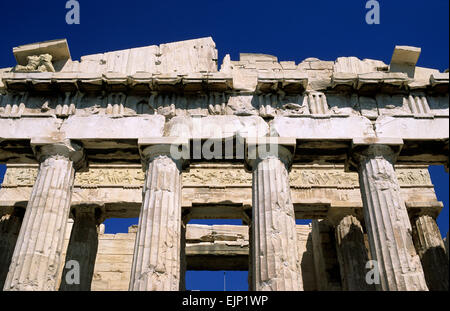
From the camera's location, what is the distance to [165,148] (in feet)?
49.6

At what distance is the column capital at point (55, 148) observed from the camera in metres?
15.2

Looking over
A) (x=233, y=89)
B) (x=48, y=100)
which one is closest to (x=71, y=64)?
(x=48, y=100)

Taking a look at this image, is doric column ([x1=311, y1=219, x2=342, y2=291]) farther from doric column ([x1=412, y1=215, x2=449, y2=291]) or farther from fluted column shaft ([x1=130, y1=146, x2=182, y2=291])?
fluted column shaft ([x1=130, y1=146, x2=182, y2=291])

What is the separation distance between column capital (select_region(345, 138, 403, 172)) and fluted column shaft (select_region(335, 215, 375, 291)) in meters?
4.35

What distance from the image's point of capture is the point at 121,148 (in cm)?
1580

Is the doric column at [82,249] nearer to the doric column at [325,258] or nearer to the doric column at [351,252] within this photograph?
the doric column at [325,258]

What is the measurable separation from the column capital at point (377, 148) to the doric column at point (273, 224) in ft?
6.06

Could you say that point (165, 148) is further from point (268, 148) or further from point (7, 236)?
point (7, 236)

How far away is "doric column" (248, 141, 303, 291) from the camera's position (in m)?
12.8

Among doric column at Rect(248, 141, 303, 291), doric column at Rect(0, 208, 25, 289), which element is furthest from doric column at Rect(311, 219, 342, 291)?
doric column at Rect(0, 208, 25, 289)
